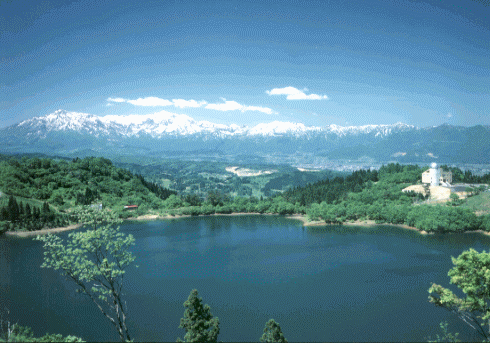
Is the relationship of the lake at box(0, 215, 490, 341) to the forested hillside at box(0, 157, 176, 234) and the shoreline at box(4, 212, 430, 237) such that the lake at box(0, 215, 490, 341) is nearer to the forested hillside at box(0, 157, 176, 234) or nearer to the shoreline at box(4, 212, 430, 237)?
the shoreline at box(4, 212, 430, 237)

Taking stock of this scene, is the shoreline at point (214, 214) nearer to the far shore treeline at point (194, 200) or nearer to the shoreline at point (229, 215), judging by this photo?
the shoreline at point (229, 215)

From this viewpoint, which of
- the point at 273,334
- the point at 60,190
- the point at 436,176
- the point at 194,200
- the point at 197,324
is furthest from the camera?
the point at 194,200

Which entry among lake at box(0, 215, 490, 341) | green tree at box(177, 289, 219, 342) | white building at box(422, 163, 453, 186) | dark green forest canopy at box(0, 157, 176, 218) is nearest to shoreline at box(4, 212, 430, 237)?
lake at box(0, 215, 490, 341)

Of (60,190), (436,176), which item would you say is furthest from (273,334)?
(60,190)

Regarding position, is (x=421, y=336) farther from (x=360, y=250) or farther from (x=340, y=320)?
(x=360, y=250)

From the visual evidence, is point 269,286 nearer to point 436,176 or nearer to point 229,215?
point 229,215
